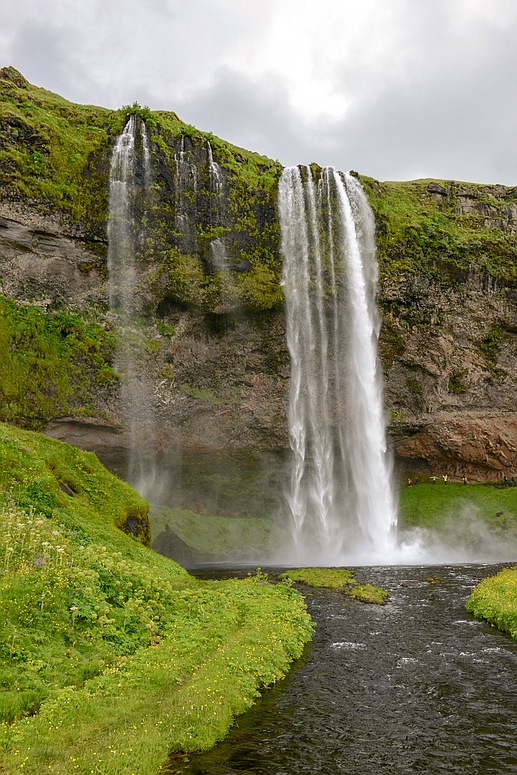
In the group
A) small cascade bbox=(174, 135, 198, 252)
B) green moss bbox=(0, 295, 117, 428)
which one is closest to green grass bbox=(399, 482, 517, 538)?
green moss bbox=(0, 295, 117, 428)

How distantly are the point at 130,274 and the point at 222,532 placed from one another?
24.8 meters

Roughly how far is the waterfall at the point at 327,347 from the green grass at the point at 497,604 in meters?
24.9

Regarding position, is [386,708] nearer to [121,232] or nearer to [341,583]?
[341,583]

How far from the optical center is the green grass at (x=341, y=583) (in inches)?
862

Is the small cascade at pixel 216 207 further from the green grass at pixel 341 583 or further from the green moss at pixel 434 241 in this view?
the green grass at pixel 341 583

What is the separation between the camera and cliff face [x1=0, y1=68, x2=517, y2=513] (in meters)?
40.8

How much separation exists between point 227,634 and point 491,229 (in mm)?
52741

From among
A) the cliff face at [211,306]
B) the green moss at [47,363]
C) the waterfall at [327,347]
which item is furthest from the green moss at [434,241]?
the green moss at [47,363]

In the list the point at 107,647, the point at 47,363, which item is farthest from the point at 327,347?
the point at 107,647

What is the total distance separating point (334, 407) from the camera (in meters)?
49.1

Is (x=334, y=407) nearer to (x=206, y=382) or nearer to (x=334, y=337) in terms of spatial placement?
(x=334, y=337)

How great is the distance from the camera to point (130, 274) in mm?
43656

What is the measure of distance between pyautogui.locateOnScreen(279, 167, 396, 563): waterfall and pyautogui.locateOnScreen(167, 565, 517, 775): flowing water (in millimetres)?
30164

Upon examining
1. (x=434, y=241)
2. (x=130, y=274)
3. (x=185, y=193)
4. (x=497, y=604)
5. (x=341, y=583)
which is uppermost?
(x=185, y=193)
